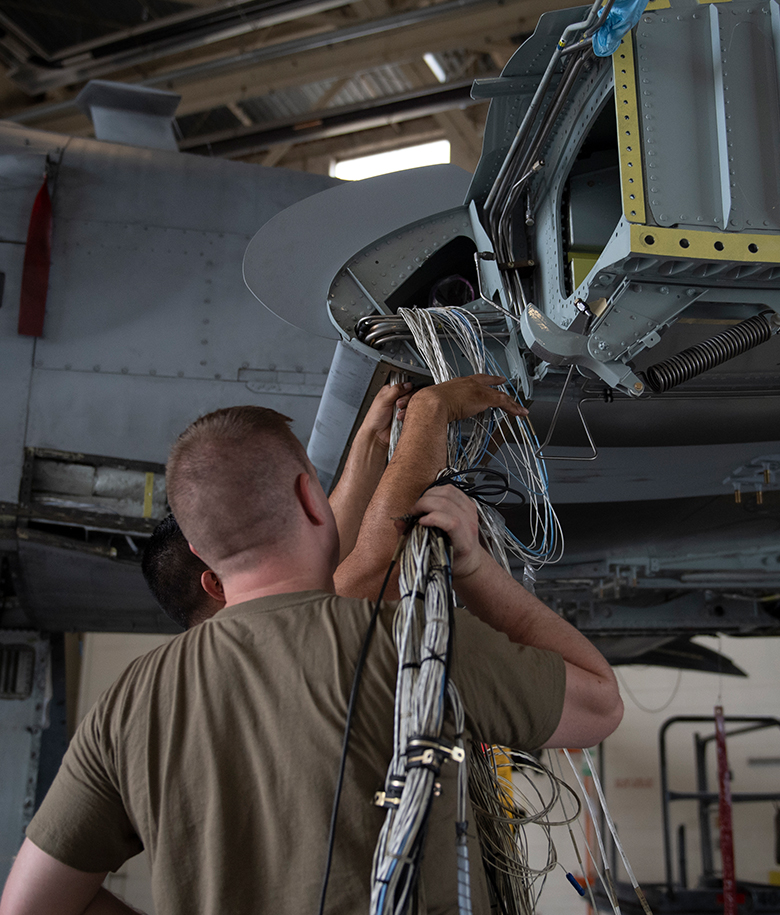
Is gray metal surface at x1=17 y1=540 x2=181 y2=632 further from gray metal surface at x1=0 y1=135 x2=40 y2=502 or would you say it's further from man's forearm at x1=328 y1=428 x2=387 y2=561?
man's forearm at x1=328 y1=428 x2=387 y2=561

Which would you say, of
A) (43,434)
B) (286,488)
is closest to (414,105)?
(43,434)

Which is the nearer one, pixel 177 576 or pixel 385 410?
pixel 177 576

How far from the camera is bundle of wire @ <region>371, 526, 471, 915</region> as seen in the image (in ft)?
3.60

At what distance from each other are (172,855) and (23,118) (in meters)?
11.3

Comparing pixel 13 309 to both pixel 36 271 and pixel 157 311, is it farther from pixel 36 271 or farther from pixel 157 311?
pixel 157 311

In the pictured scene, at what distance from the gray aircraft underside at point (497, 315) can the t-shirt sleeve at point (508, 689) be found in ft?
3.55

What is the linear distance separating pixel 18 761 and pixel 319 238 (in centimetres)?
371

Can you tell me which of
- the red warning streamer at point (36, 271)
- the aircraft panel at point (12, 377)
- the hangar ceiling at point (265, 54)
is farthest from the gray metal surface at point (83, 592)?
the hangar ceiling at point (265, 54)

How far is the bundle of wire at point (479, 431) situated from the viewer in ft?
6.67

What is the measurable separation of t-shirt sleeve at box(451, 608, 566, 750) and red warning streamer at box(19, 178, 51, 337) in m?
3.54

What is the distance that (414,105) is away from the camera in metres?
9.86

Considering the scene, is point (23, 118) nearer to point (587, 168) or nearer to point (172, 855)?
point (587, 168)

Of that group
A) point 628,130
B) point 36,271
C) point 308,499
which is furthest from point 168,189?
point 308,499

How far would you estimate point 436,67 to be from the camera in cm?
1095
